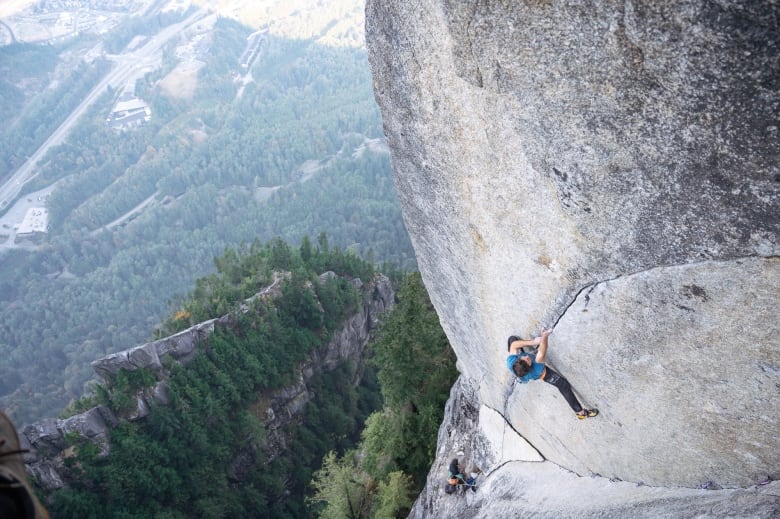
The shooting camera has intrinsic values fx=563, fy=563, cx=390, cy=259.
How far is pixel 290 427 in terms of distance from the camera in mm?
37562

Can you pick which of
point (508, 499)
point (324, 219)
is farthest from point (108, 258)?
point (508, 499)

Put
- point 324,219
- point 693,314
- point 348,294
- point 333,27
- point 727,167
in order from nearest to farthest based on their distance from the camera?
point 727,167 < point 693,314 < point 348,294 < point 324,219 < point 333,27

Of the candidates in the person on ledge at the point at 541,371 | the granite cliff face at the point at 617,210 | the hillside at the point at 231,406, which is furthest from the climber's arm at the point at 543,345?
the hillside at the point at 231,406

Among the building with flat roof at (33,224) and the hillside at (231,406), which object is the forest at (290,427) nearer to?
the hillside at (231,406)

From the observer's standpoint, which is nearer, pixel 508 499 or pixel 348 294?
pixel 508 499

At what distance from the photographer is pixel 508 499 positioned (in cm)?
973

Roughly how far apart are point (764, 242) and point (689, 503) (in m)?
3.32

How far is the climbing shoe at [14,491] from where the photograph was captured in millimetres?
3279

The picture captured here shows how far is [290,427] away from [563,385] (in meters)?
32.5

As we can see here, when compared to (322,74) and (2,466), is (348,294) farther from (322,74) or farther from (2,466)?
(322,74)

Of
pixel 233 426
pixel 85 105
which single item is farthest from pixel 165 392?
pixel 85 105

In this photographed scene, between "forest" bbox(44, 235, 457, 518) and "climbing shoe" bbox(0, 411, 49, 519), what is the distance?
14515 millimetres

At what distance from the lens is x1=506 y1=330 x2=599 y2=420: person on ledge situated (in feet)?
25.3

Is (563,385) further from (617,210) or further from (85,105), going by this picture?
(85,105)
